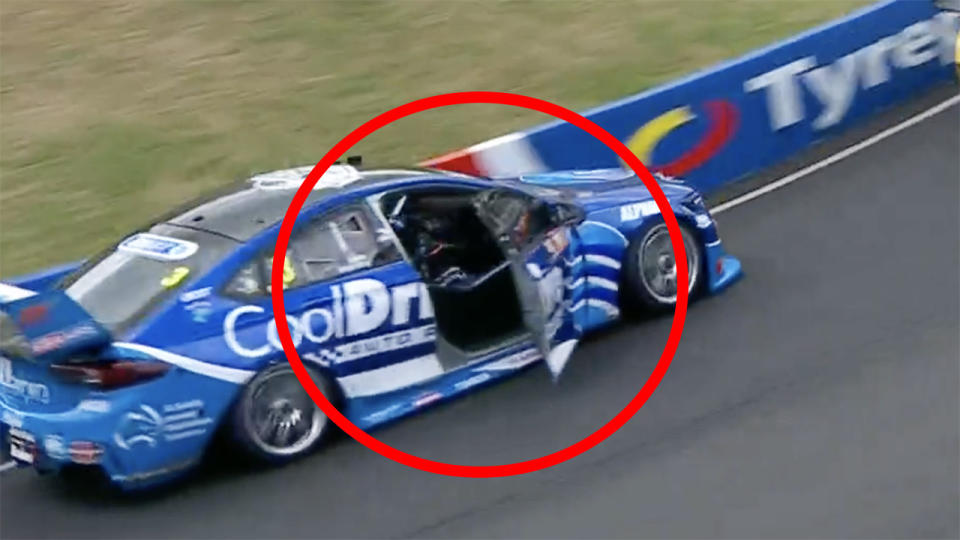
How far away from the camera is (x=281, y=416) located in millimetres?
9289

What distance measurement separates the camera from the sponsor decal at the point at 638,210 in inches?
429

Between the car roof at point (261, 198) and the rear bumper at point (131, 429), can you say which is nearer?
the rear bumper at point (131, 429)

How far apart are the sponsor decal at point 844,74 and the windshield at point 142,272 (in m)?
6.96

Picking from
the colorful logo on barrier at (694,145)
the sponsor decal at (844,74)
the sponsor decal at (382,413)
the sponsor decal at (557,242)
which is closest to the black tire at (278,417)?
the sponsor decal at (382,413)

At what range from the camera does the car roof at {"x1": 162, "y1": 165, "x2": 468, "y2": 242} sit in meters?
9.46

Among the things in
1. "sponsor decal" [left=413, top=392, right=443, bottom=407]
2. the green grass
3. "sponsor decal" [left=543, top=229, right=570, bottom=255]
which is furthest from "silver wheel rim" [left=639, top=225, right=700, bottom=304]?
the green grass

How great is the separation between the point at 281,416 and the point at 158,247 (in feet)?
3.97

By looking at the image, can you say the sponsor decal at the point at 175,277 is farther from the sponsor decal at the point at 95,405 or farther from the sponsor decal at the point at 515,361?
the sponsor decal at the point at 515,361

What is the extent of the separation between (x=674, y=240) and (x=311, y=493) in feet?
11.2

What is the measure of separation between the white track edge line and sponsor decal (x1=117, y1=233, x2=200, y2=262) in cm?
606

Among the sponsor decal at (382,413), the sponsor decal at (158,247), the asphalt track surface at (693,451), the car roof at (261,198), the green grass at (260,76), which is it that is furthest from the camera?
the green grass at (260,76)

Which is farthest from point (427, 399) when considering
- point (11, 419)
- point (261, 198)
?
point (11, 419)

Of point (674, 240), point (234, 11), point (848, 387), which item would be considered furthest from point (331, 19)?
point (848, 387)

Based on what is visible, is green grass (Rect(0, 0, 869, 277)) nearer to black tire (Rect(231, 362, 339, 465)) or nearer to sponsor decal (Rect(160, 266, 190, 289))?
sponsor decal (Rect(160, 266, 190, 289))
